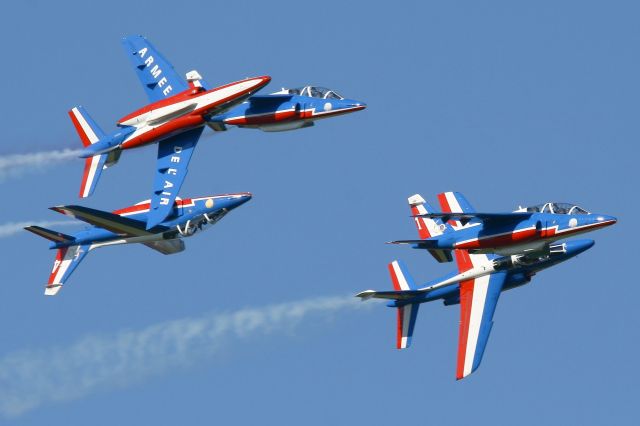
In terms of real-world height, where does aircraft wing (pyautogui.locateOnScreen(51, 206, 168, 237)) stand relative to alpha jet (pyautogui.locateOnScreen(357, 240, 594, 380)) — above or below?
above

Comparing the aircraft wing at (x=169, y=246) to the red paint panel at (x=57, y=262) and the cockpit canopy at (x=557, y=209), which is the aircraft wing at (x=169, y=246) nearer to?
the red paint panel at (x=57, y=262)

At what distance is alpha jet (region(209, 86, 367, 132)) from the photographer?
368 ft

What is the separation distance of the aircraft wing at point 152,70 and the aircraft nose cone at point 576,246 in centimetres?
2325

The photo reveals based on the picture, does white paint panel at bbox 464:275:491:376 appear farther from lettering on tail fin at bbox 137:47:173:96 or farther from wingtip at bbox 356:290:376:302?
lettering on tail fin at bbox 137:47:173:96

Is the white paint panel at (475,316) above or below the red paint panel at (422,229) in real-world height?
below

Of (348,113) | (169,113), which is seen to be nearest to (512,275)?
(348,113)

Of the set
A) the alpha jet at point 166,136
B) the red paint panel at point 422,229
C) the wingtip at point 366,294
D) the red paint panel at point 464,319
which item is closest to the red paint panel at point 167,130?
the alpha jet at point 166,136

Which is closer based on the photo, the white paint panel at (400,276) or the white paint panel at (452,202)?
the white paint panel at (400,276)

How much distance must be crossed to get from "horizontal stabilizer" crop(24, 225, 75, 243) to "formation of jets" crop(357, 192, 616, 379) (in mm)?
18231

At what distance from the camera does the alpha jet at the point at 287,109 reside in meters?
112

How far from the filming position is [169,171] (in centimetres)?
11344

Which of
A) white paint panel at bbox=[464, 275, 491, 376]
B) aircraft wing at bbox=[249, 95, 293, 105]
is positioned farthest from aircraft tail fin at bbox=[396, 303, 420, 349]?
aircraft wing at bbox=[249, 95, 293, 105]

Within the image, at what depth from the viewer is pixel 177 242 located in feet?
402

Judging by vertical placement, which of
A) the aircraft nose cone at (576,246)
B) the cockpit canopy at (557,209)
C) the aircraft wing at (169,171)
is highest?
the aircraft wing at (169,171)
